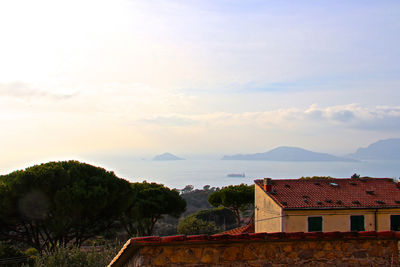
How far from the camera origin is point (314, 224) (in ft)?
81.1

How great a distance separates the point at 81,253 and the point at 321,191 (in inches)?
702

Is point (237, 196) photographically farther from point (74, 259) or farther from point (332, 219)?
point (74, 259)

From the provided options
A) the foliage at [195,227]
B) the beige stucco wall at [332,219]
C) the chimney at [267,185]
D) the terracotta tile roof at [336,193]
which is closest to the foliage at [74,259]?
the beige stucco wall at [332,219]

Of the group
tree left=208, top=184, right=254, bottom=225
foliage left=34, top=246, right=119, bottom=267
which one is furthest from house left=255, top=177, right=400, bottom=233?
foliage left=34, top=246, right=119, bottom=267

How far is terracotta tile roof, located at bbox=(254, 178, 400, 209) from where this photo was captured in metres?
25.5

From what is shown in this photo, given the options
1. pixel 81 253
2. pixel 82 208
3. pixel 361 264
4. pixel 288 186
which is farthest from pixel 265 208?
pixel 361 264

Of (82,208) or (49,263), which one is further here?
(82,208)

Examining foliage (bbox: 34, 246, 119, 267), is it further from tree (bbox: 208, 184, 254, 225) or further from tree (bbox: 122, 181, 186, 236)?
tree (bbox: 208, 184, 254, 225)

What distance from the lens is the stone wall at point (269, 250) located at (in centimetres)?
552

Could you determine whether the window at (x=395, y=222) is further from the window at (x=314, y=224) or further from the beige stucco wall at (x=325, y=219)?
the window at (x=314, y=224)

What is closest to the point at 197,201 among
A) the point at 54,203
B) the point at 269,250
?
the point at 54,203

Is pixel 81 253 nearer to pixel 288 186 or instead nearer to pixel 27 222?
pixel 27 222

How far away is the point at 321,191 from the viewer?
90.0 ft

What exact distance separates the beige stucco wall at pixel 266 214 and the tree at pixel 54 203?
9.38m
